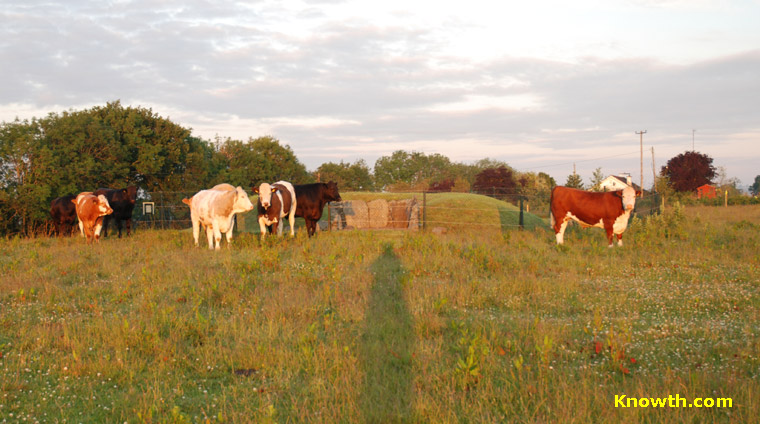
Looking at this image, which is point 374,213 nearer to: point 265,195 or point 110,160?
point 265,195

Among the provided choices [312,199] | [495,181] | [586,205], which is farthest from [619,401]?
[495,181]

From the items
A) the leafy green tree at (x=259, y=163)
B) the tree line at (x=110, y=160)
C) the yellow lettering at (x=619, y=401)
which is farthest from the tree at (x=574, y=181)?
the yellow lettering at (x=619, y=401)

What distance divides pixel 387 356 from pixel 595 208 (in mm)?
11404

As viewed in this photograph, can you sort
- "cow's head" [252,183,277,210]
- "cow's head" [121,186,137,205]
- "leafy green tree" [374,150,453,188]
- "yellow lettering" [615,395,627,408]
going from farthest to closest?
"leafy green tree" [374,150,453,188] < "cow's head" [121,186,137,205] < "cow's head" [252,183,277,210] < "yellow lettering" [615,395,627,408]

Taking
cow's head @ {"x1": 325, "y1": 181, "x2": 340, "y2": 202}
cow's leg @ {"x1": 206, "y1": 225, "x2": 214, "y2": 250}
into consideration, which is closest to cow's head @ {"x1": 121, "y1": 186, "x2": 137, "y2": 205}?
cow's leg @ {"x1": 206, "y1": 225, "x2": 214, "y2": 250}

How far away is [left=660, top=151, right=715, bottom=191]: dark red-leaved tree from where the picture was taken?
159ft

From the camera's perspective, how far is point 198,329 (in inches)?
244

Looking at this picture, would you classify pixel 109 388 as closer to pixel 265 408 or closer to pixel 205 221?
pixel 265 408

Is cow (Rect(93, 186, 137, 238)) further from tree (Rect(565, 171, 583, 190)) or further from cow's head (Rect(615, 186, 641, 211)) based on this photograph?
tree (Rect(565, 171, 583, 190))

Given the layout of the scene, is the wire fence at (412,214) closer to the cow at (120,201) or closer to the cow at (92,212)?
the cow at (120,201)

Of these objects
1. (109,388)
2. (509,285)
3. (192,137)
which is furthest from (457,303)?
(192,137)

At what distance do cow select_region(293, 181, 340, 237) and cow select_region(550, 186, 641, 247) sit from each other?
7.28m

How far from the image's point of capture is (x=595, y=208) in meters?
15.0

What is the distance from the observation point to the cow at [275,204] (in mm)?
15227
